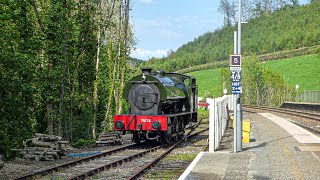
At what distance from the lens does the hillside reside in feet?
363

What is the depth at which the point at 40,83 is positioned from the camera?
2153cm

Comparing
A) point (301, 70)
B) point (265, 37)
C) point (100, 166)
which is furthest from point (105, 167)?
point (265, 37)

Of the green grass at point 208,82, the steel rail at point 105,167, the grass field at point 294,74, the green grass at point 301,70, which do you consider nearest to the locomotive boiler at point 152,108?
the steel rail at point 105,167

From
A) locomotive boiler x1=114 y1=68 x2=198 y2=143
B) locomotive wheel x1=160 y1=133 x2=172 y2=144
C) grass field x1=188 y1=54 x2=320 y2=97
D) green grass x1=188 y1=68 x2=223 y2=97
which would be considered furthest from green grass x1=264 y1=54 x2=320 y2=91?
locomotive wheel x1=160 y1=133 x2=172 y2=144

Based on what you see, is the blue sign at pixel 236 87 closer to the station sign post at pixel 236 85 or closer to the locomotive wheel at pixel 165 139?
the station sign post at pixel 236 85

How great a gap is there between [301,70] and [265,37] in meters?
30.8

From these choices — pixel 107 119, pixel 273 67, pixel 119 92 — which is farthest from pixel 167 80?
pixel 273 67

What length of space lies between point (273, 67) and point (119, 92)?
229 feet

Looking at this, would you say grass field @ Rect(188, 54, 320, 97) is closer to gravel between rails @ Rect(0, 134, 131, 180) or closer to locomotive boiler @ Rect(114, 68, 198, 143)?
locomotive boiler @ Rect(114, 68, 198, 143)

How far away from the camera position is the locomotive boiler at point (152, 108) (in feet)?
63.0

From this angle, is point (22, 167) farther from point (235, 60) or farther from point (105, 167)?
point (235, 60)

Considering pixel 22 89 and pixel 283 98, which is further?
pixel 283 98

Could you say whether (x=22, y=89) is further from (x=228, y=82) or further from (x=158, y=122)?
(x=228, y=82)

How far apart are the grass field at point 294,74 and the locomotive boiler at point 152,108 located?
62.8m
